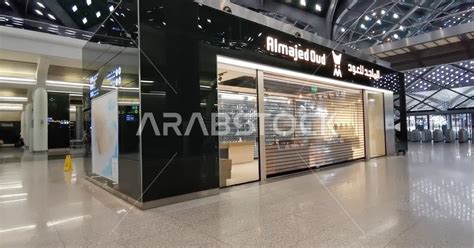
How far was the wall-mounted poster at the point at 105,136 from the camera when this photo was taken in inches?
196

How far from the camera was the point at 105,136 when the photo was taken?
5.48m

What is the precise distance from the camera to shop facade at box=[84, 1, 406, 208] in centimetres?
416

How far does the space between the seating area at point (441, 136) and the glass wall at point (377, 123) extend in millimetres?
10790

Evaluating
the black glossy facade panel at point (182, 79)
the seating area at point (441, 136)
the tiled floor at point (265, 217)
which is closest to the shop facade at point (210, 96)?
the black glossy facade panel at point (182, 79)

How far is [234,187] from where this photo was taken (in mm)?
5402

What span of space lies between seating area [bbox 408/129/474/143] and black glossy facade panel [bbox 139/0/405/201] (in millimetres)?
18394

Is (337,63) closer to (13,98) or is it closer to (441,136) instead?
(441,136)

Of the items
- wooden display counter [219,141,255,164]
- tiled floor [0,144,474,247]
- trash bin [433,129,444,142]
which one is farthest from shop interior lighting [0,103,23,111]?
trash bin [433,129,444,142]

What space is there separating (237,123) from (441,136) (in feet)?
55.0

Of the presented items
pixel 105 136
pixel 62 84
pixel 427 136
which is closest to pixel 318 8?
pixel 427 136

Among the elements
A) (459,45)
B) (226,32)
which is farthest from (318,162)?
(459,45)

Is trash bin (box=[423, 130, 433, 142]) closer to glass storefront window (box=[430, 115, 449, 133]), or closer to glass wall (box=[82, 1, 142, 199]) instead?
glass storefront window (box=[430, 115, 449, 133])

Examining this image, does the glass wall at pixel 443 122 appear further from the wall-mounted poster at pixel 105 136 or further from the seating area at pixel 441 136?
the wall-mounted poster at pixel 105 136

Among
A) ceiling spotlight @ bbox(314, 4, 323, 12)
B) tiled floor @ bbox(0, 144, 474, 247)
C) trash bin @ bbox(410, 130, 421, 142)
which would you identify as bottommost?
tiled floor @ bbox(0, 144, 474, 247)
